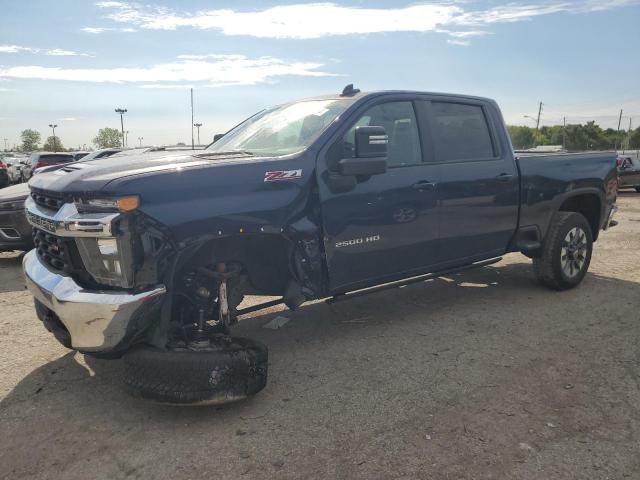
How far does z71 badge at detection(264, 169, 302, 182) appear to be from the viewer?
11.4 ft

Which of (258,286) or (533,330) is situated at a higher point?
(258,286)

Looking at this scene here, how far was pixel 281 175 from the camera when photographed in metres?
3.54

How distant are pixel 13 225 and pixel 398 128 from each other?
18.0 feet

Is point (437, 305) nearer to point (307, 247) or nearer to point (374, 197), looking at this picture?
point (374, 197)

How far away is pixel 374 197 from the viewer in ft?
13.2

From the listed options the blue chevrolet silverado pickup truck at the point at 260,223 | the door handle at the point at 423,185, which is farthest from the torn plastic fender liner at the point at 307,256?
the door handle at the point at 423,185

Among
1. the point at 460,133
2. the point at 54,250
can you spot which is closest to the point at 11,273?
the point at 54,250

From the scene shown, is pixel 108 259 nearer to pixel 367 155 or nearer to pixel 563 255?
pixel 367 155

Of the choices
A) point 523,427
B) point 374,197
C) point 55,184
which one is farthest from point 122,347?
point 523,427

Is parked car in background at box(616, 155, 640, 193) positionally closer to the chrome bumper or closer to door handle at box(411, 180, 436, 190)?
door handle at box(411, 180, 436, 190)

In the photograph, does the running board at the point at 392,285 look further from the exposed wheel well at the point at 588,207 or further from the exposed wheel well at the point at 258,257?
the exposed wheel well at the point at 588,207

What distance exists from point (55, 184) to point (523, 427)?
10.1ft

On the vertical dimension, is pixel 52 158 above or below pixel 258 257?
above

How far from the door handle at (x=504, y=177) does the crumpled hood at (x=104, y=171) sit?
9.36ft
